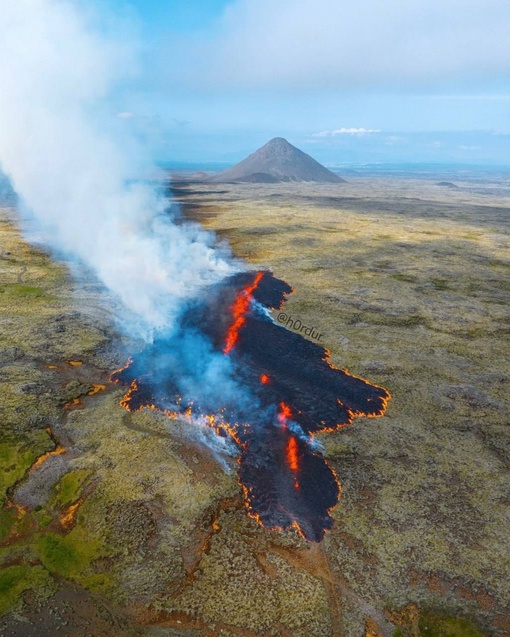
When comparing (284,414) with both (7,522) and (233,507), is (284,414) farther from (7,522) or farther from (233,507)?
(7,522)

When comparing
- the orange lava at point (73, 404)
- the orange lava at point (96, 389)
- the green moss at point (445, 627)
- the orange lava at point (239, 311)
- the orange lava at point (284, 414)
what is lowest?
the orange lava at point (239, 311)

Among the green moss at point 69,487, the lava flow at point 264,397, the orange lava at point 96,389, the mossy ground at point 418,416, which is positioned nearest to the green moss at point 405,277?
the mossy ground at point 418,416

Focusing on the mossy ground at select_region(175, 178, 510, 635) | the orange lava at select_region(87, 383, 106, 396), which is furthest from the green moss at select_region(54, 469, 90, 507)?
the mossy ground at select_region(175, 178, 510, 635)

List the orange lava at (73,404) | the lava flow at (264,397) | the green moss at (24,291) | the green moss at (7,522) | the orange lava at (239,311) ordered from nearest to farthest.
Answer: the green moss at (7,522) → the lava flow at (264,397) → the orange lava at (73,404) → the orange lava at (239,311) → the green moss at (24,291)

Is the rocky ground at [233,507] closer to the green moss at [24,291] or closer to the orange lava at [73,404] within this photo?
the orange lava at [73,404]

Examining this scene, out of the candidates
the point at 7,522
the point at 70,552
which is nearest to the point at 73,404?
the point at 7,522

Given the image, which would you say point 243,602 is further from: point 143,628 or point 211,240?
point 211,240
